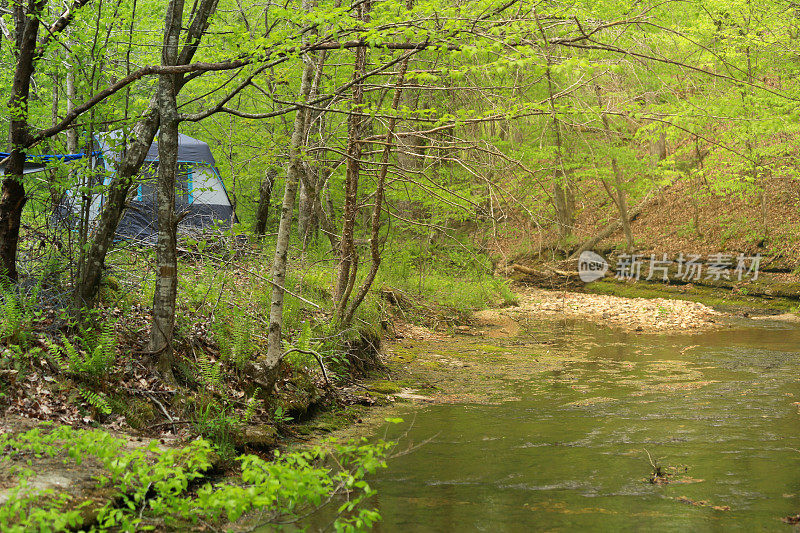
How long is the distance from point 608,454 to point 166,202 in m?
4.95

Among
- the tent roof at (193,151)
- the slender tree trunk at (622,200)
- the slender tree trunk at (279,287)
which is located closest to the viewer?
the slender tree trunk at (279,287)

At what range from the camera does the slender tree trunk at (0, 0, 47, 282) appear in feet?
21.6

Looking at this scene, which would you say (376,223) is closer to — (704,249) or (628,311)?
(628,311)

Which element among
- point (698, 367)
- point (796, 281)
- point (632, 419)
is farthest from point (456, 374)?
point (796, 281)

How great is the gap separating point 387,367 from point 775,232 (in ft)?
56.0

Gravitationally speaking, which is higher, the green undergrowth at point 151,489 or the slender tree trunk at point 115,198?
the slender tree trunk at point 115,198

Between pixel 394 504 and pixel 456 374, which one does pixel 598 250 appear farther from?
pixel 394 504

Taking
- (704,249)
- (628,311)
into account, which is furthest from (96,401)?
(704,249)

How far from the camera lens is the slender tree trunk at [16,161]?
660 cm

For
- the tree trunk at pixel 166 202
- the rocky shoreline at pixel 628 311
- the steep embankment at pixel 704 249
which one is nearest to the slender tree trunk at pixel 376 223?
the tree trunk at pixel 166 202

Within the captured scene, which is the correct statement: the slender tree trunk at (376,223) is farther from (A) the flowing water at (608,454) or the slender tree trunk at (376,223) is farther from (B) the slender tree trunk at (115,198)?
(B) the slender tree trunk at (115,198)

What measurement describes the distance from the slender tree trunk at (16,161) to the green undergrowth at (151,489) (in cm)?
246

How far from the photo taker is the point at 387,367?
10281 millimetres

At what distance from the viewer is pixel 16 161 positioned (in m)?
6.61
